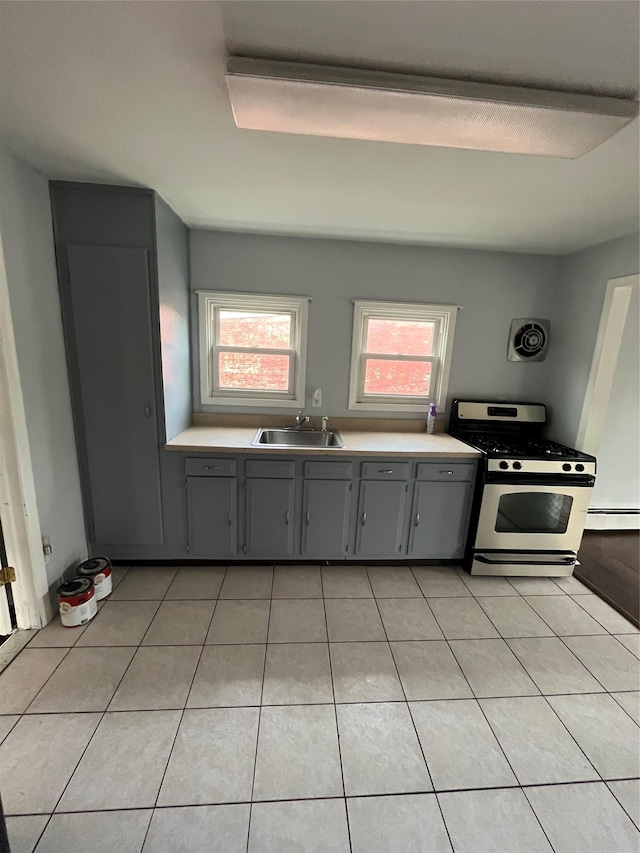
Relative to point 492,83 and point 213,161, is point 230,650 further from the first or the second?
point 492,83

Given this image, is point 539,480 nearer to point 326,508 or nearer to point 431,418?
point 431,418

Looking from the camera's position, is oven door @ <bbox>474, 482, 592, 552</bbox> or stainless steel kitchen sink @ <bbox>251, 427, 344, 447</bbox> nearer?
oven door @ <bbox>474, 482, 592, 552</bbox>

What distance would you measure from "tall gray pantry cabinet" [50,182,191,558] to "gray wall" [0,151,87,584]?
3.3 inches

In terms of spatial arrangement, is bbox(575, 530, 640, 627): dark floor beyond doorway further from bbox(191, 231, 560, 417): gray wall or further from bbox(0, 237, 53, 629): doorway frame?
bbox(0, 237, 53, 629): doorway frame

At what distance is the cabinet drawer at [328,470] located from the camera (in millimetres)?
2469

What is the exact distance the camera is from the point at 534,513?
261 centimetres

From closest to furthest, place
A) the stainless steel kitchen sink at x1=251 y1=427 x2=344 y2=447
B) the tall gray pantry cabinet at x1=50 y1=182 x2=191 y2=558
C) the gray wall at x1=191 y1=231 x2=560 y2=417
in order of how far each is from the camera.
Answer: the tall gray pantry cabinet at x1=50 y1=182 x2=191 y2=558 < the gray wall at x1=191 y1=231 x2=560 y2=417 < the stainless steel kitchen sink at x1=251 y1=427 x2=344 y2=447

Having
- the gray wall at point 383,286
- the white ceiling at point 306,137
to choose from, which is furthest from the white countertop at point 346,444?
the white ceiling at point 306,137

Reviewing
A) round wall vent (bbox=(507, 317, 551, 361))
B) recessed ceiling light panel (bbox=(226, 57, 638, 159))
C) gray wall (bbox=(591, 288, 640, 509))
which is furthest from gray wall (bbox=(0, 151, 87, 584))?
gray wall (bbox=(591, 288, 640, 509))

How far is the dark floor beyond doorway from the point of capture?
2432mm

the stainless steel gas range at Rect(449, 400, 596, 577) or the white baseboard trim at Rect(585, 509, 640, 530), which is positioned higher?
the stainless steel gas range at Rect(449, 400, 596, 577)

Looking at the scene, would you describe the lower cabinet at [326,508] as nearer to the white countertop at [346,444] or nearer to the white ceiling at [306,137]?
the white countertop at [346,444]

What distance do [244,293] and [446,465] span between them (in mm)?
2029

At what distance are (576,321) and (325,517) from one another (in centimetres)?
251
